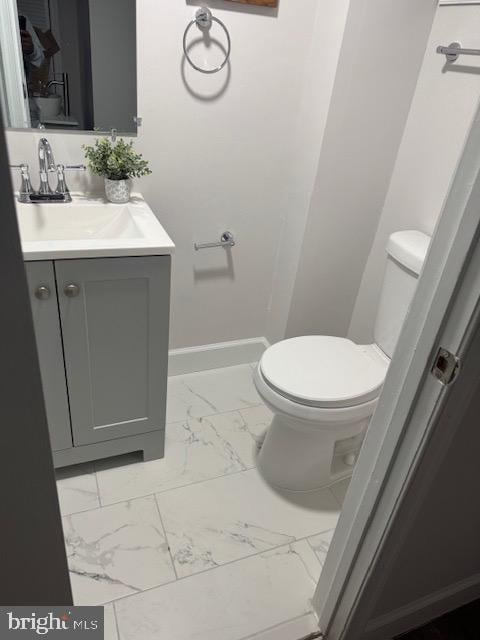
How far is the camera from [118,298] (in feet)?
4.24

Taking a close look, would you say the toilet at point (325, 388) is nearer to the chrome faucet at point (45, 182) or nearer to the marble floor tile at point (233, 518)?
the marble floor tile at point (233, 518)

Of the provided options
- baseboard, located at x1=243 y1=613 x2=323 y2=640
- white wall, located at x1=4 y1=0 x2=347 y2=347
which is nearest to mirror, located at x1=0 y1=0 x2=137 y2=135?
white wall, located at x1=4 y1=0 x2=347 y2=347

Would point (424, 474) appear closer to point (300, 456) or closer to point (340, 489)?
point (300, 456)

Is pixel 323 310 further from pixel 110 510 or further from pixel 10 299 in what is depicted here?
pixel 10 299

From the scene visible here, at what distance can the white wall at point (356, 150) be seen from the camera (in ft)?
5.01

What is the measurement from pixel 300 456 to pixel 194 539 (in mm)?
437

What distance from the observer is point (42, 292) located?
1183mm

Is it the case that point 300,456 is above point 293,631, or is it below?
above

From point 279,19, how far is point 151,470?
1678mm

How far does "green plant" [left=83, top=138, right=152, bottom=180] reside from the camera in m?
1.50

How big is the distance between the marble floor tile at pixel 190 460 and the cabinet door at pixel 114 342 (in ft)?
0.55

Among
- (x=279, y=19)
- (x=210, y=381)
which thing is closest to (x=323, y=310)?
(x=210, y=381)

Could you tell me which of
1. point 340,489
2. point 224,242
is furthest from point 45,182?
point 340,489

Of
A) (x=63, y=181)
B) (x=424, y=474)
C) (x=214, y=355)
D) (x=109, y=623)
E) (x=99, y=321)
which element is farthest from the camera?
(x=214, y=355)
